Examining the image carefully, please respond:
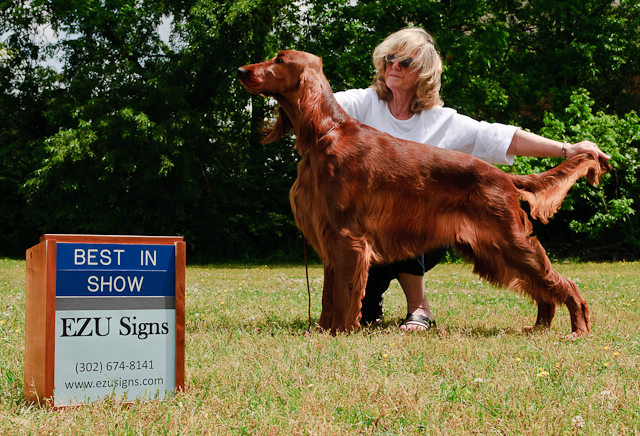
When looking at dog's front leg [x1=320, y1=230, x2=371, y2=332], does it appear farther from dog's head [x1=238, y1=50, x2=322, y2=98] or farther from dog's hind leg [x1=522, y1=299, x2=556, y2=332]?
dog's hind leg [x1=522, y1=299, x2=556, y2=332]

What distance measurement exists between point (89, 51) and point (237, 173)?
472 cm

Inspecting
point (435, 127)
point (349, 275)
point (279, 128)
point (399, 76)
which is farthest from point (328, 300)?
point (399, 76)

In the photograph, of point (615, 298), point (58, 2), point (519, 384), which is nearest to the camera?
point (519, 384)

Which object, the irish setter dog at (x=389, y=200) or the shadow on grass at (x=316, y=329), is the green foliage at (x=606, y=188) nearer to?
the shadow on grass at (x=316, y=329)

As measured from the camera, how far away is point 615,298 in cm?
524

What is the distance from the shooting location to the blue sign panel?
1780mm

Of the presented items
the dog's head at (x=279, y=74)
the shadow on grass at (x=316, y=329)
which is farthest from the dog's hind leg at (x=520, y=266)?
the dog's head at (x=279, y=74)

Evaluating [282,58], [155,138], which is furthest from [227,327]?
[155,138]

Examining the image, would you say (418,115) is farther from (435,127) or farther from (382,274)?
(382,274)

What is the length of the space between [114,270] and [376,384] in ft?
3.10

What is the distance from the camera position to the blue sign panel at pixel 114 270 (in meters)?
1.78

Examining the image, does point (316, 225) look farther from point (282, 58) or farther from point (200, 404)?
point (200, 404)

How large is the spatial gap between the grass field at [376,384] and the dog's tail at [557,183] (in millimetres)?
686

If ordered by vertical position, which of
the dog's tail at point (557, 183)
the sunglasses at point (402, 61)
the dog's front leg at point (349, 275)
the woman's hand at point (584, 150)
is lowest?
the dog's front leg at point (349, 275)
